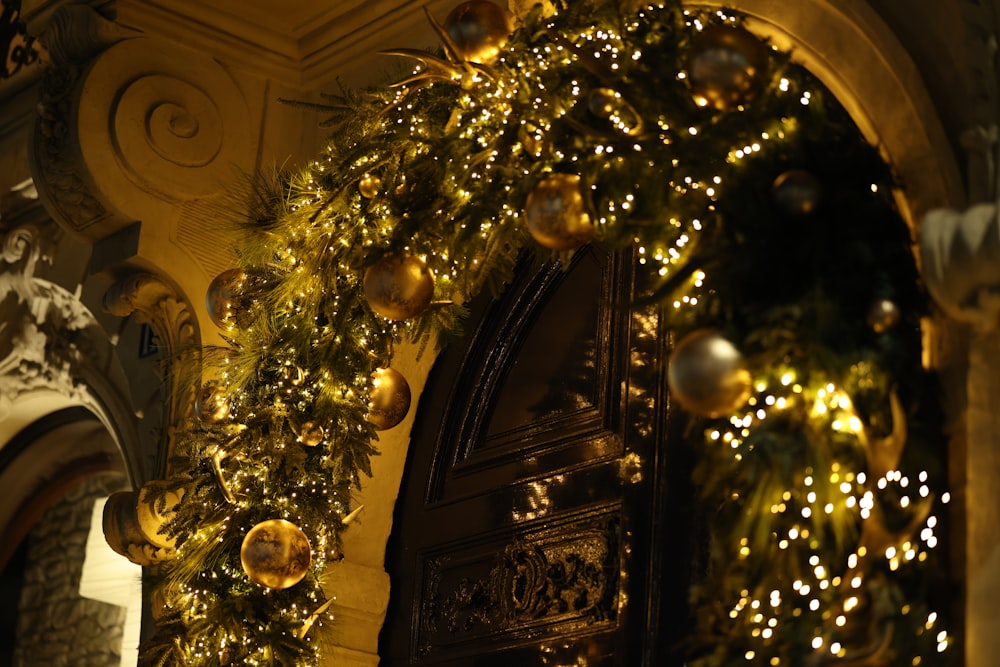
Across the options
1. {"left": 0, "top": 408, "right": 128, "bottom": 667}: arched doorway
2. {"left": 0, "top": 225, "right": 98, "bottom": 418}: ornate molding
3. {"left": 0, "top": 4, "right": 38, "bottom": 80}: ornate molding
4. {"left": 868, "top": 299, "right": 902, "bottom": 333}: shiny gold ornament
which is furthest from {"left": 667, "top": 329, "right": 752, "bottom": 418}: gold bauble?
{"left": 0, "top": 408, "right": 128, "bottom": 667}: arched doorway

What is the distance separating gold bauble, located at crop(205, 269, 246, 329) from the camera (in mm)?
3504

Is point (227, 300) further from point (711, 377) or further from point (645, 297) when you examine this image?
point (711, 377)

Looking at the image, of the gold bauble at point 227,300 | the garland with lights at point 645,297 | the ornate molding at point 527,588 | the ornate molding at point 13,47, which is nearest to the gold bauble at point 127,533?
the garland with lights at point 645,297

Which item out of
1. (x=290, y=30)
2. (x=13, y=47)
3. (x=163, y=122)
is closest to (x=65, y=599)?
(x=13, y=47)

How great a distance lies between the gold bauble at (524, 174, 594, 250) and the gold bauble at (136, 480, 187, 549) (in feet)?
4.76

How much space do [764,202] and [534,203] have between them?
1.62 feet

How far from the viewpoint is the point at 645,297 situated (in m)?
2.35

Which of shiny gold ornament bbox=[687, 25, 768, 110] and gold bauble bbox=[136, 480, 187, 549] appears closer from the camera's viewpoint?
shiny gold ornament bbox=[687, 25, 768, 110]

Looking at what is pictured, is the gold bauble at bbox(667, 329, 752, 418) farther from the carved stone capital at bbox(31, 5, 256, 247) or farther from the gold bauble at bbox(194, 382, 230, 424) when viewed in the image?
the carved stone capital at bbox(31, 5, 256, 247)

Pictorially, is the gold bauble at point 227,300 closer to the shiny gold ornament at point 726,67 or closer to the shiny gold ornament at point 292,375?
the shiny gold ornament at point 292,375

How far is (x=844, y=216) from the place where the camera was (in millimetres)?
2240

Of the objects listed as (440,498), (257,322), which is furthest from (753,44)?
(440,498)

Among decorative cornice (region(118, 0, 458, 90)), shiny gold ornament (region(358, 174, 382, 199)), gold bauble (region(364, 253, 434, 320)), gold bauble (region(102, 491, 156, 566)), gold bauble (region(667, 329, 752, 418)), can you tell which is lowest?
gold bauble (region(667, 329, 752, 418))

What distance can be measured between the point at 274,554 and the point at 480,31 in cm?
111
